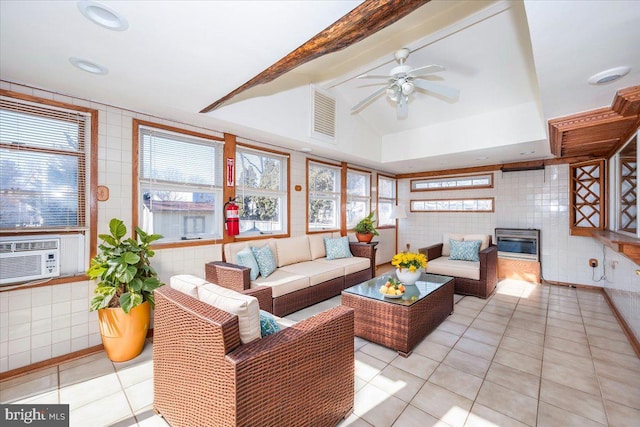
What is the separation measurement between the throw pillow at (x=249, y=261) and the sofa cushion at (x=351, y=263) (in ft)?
4.10

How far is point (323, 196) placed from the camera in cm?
504

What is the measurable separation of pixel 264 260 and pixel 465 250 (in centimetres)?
320

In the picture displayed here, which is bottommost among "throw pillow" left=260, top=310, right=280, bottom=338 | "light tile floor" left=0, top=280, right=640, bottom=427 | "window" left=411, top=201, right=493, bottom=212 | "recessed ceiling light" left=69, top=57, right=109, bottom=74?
"light tile floor" left=0, top=280, right=640, bottom=427

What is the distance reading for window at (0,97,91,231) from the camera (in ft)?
7.33

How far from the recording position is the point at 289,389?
54.7 inches

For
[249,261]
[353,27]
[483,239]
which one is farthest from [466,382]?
[483,239]

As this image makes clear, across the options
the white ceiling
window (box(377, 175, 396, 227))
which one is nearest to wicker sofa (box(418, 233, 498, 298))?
the white ceiling

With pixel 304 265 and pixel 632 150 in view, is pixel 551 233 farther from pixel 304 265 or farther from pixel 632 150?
pixel 304 265

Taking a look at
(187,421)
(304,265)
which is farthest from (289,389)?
(304,265)

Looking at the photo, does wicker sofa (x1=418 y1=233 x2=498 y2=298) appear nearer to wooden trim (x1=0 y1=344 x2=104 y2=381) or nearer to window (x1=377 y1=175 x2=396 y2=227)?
window (x1=377 y1=175 x2=396 y2=227)

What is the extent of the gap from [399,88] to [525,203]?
3.81m

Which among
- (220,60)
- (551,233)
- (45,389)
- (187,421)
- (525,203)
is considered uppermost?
(220,60)

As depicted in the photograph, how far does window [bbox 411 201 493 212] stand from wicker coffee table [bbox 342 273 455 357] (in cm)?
319

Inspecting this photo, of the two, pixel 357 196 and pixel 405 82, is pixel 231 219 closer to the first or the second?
pixel 405 82
